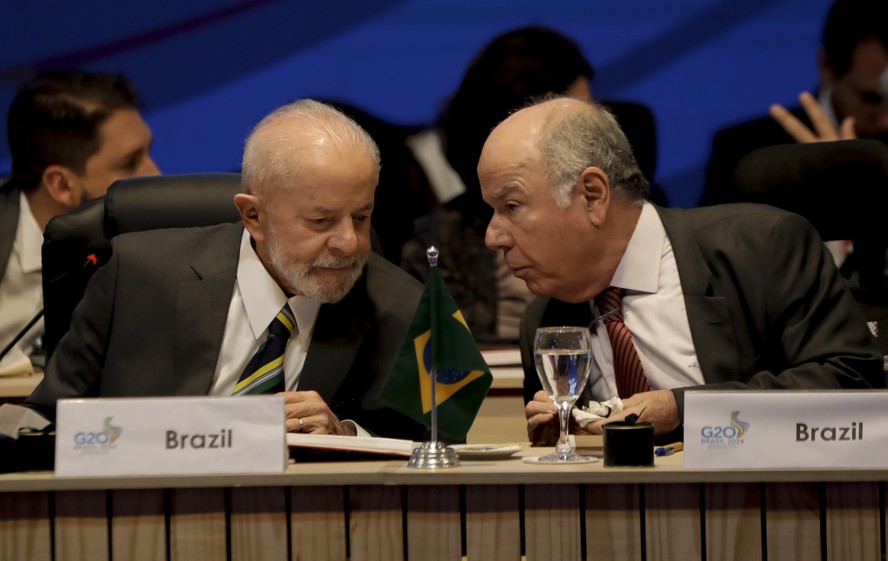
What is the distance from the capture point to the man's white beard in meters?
2.52

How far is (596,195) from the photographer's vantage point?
2.64 metres

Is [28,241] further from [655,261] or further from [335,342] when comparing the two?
[655,261]

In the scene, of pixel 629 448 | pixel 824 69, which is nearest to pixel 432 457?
pixel 629 448

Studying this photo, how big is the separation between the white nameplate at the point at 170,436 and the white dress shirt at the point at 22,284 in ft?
7.49

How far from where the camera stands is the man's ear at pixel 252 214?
262cm

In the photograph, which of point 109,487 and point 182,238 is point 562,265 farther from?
point 109,487

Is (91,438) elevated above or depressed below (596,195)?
below

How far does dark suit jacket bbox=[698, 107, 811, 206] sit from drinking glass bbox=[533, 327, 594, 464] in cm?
229

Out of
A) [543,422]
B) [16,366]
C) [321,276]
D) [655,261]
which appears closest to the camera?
[543,422]

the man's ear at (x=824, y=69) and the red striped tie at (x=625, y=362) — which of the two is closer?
the red striped tie at (x=625, y=362)

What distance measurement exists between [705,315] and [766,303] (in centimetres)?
12

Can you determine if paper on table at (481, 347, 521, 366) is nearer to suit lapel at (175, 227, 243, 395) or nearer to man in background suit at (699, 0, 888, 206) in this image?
man in background suit at (699, 0, 888, 206)

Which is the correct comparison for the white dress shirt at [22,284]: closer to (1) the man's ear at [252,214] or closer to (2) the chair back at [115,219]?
(2) the chair back at [115,219]

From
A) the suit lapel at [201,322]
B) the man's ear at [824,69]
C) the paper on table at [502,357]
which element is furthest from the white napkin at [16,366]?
the man's ear at [824,69]
